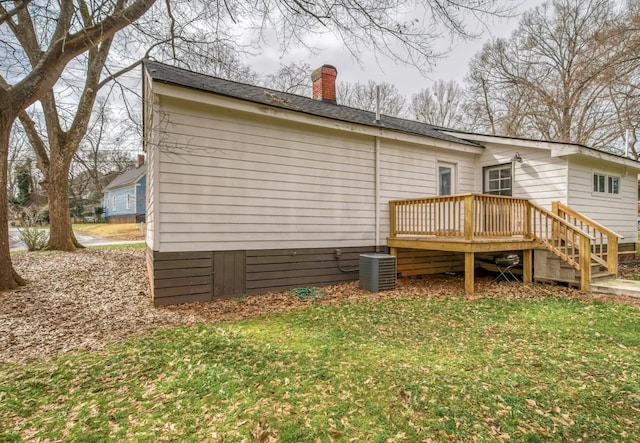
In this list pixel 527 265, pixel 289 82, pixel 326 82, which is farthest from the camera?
pixel 289 82

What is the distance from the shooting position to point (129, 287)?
7.19 metres

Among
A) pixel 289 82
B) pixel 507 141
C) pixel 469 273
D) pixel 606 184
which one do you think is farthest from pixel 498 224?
pixel 289 82

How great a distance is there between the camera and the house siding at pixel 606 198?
862cm

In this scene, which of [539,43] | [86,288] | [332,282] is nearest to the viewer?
[86,288]

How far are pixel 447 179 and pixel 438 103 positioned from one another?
766 inches

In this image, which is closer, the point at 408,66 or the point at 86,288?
the point at 408,66

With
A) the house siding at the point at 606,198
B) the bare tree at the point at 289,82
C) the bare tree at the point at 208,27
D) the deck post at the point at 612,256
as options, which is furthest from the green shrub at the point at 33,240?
the deck post at the point at 612,256

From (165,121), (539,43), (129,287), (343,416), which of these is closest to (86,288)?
(129,287)

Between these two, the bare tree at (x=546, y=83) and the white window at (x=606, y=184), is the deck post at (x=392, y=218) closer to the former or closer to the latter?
the white window at (x=606, y=184)

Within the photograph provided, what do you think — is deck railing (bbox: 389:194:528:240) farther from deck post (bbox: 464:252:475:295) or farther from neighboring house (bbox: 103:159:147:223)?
neighboring house (bbox: 103:159:147:223)

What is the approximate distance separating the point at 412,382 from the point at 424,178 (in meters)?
6.66

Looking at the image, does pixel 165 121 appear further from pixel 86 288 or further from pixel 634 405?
pixel 634 405

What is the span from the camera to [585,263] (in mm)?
6656

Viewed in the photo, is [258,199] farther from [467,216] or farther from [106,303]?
[467,216]
